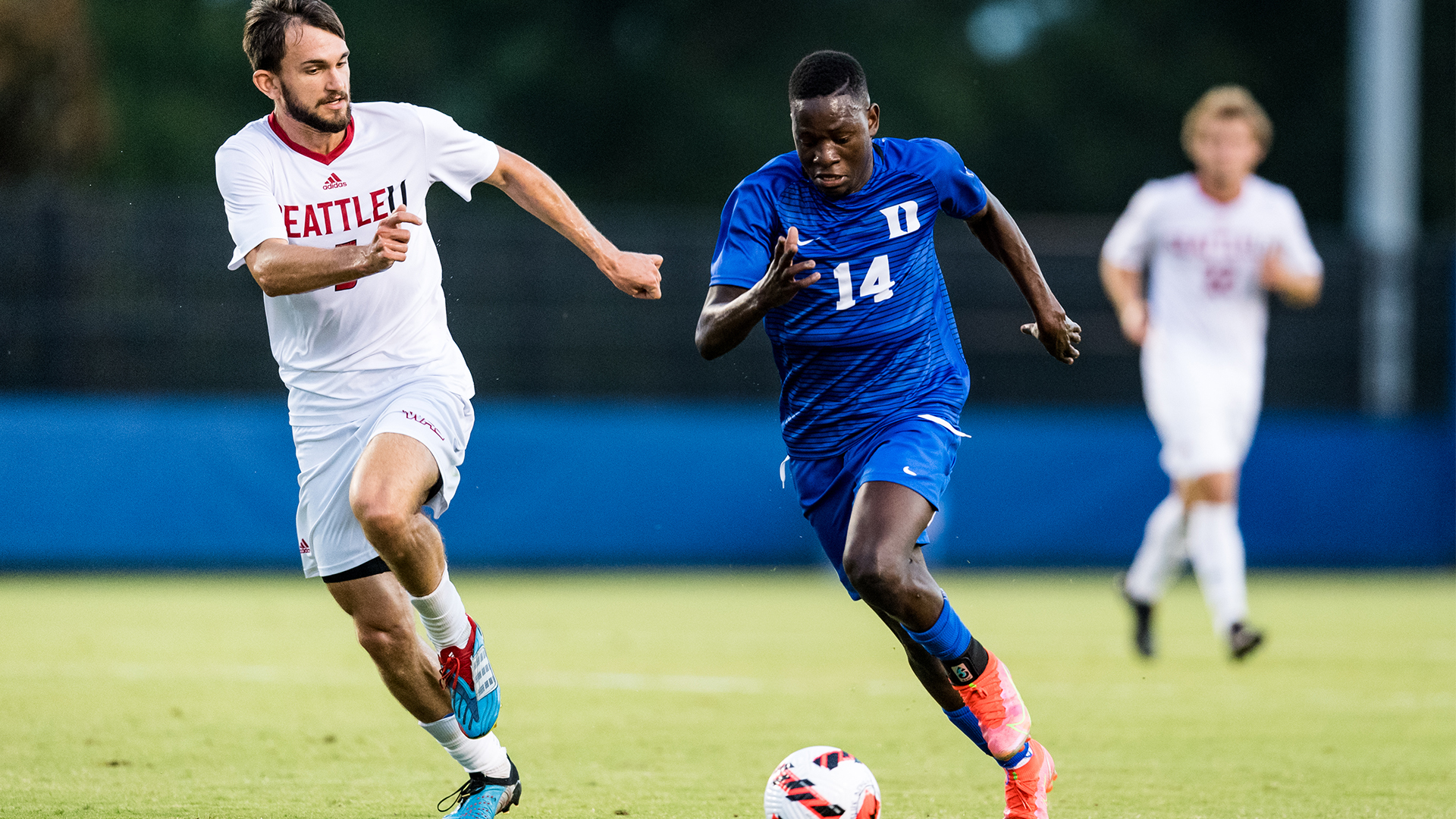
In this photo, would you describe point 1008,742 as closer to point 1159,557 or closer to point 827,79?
point 827,79

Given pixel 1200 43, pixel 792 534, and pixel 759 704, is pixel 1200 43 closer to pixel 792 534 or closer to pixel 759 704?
pixel 792 534

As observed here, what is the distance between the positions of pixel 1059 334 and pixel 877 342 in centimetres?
54

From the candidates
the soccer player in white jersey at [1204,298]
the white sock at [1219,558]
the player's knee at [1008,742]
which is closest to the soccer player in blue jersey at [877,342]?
the player's knee at [1008,742]

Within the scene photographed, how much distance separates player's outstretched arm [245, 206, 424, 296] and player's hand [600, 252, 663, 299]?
27.2 inches

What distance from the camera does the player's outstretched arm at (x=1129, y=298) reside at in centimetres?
949

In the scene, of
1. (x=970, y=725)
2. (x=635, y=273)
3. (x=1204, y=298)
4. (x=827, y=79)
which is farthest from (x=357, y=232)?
(x=1204, y=298)

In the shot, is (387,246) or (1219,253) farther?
(1219,253)

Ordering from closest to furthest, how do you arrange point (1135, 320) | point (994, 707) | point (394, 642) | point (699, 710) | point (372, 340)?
point (994, 707) < point (394, 642) < point (372, 340) < point (699, 710) < point (1135, 320)

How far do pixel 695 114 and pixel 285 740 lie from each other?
24231 millimetres

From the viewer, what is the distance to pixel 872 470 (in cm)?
506

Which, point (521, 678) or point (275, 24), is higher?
point (275, 24)

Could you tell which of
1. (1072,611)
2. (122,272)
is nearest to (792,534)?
(1072,611)

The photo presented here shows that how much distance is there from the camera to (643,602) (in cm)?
1297

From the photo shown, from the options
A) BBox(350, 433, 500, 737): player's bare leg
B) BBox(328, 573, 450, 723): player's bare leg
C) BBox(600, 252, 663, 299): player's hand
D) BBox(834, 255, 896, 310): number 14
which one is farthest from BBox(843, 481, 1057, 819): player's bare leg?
BBox(328, 573, 450, 723): player's bare leg
